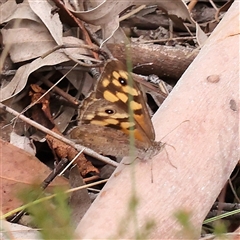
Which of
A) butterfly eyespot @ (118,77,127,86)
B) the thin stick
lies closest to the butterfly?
butterfly eyespot @ (118,77,127,86)

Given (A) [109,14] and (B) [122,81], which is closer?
(B) [122,81]

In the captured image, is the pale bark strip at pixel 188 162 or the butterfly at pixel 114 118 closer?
the pale bark strip at pixel 188 162

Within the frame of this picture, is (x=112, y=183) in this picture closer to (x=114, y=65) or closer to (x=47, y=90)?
(x=114, y=65)

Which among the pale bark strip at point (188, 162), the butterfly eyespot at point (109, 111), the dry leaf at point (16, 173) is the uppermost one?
the butterfly eyespot at point (109, 111)

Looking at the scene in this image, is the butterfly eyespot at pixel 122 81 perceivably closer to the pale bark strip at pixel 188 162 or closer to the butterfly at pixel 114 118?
the butterfly at pixel 114 118

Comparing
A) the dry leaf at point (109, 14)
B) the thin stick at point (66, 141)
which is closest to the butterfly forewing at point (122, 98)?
the thin stick at point (66, 141)

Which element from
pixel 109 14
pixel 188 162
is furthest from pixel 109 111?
pixel 109 14

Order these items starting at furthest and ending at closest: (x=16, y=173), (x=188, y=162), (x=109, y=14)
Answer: (x=109, y=14), (x=16, y=173), (x=188, y=162)

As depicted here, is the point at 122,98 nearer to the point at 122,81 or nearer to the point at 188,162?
the point at 122,81

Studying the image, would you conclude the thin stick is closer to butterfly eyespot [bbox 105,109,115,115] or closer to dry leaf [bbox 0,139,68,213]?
dry leaf [bbox 0,139,68,213]
